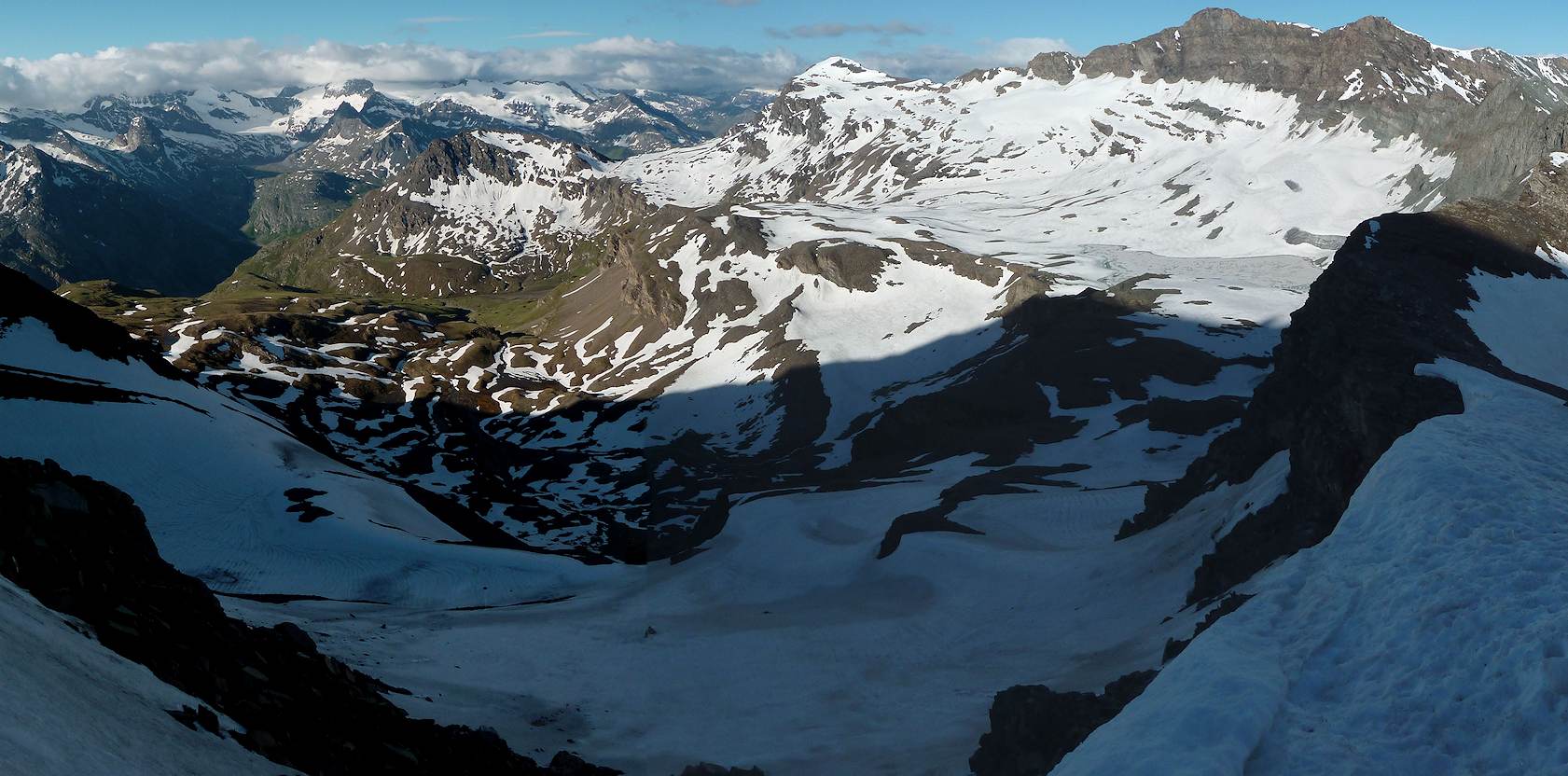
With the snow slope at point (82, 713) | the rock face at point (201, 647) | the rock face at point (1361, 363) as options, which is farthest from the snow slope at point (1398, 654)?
the rock face at point (201, 647)

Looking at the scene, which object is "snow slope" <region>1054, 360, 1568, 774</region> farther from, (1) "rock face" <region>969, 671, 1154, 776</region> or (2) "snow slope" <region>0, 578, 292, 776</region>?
(2) "snow slope" <region>0, 578, 292, 776</region>

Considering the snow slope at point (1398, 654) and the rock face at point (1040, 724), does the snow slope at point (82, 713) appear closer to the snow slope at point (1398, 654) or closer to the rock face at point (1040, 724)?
the snow slope at point (1398, 654)

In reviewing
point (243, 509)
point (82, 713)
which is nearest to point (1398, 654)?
point (82, 713)

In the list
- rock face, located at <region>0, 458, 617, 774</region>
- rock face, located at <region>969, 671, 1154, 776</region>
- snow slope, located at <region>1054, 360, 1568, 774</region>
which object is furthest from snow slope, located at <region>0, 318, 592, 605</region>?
snow slope, located at <region>1054, 360, 1568, 774</region>

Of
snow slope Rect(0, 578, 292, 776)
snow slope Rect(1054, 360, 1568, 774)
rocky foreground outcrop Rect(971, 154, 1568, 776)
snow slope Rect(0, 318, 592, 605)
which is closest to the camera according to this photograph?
snow slope Rect(0, 578, 292, 776)

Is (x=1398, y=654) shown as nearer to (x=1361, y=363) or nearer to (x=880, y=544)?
(x=1361, y=363)

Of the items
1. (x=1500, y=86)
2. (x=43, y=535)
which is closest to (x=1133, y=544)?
(x=43, y=535)
